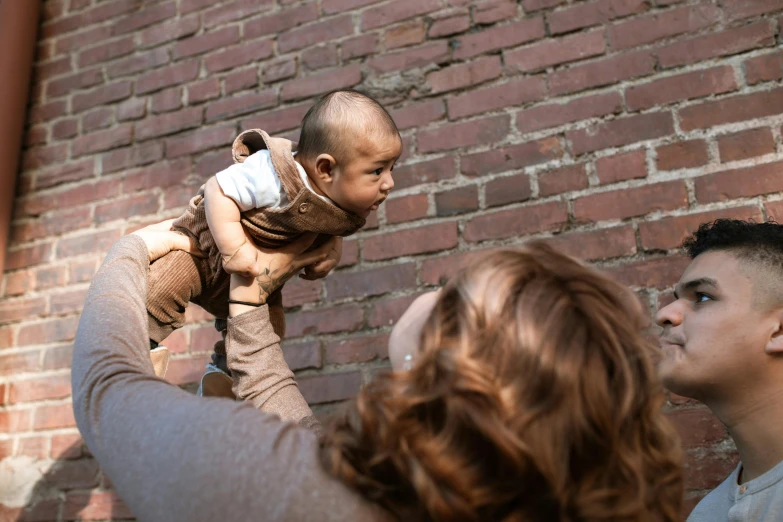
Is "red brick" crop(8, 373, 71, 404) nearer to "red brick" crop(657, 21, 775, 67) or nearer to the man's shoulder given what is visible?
the man's shoulder

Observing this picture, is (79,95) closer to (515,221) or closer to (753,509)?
(515,221)

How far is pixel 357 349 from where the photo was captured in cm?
214

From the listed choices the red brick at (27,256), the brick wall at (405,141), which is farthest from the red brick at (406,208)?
the red brick at (27,256)

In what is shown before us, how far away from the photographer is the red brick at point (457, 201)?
2113 mm

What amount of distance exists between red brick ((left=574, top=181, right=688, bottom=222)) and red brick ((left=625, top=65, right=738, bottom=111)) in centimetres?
25

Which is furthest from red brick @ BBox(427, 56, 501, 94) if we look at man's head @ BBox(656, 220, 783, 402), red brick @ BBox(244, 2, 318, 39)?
man's head @ BBox(656, 220, 783, 402)

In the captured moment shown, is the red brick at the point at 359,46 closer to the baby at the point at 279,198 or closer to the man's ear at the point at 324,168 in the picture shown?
the baby at the point at 279,198

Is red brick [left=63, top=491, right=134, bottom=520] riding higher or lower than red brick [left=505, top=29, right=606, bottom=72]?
lower

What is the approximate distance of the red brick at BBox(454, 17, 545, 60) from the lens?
2.16 meters

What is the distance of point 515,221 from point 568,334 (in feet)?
3.82

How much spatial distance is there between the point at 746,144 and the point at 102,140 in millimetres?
2241

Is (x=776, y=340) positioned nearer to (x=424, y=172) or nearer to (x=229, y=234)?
(x=424, y=172)

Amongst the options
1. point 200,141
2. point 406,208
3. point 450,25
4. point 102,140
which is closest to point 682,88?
point 450,25

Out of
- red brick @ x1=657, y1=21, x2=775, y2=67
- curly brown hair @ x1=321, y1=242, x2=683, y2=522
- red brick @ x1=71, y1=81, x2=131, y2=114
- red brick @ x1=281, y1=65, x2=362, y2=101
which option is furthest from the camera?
red brick @ x1=71, y1=81, x2=131, y2=114
